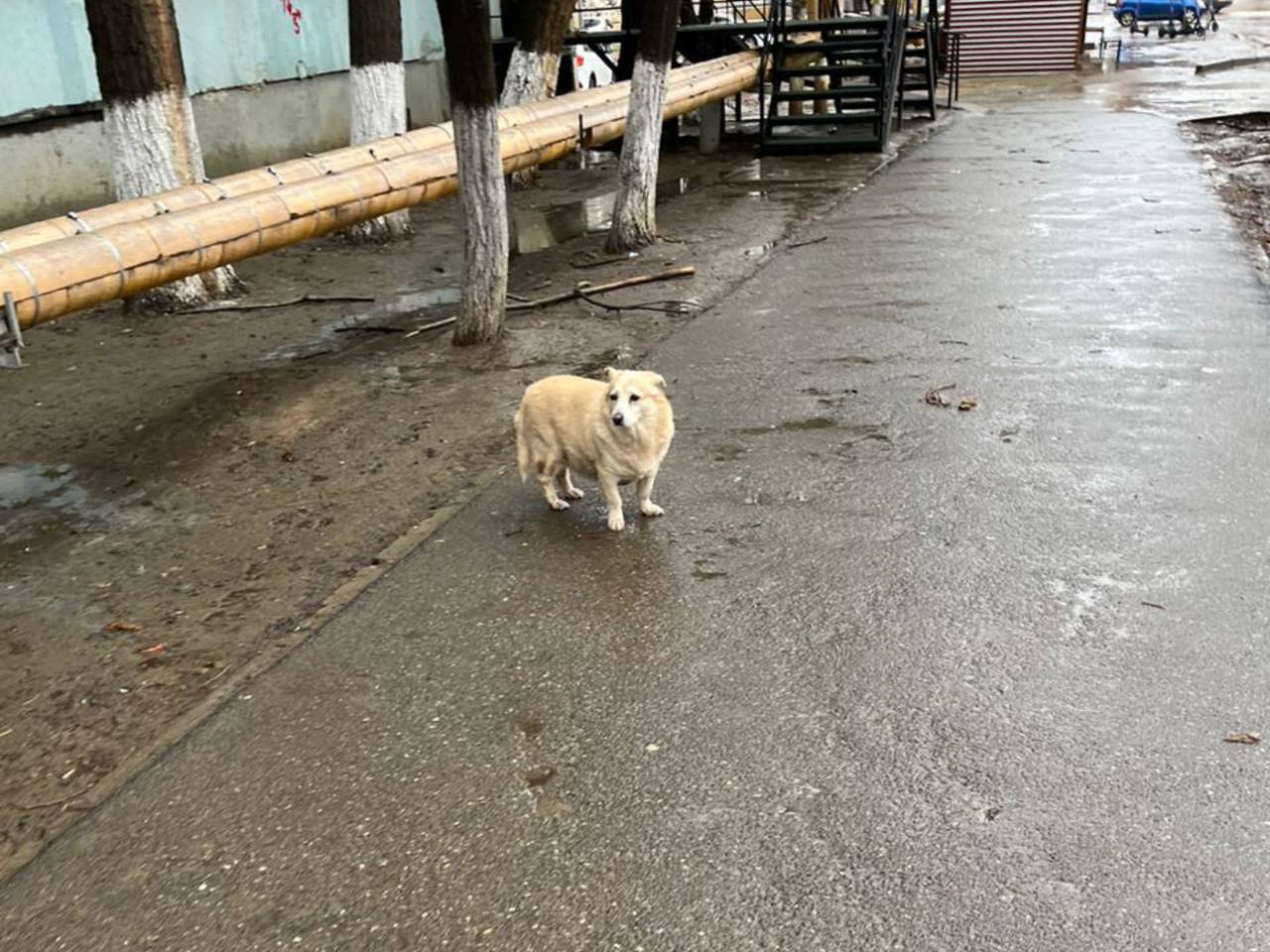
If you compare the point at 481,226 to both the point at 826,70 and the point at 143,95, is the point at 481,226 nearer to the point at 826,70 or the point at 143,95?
the point at 143,95

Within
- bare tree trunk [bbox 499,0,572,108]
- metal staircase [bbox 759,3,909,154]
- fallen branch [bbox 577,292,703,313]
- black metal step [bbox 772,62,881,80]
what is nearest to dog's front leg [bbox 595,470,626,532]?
fallen branch [bbox 577,292,703,313]

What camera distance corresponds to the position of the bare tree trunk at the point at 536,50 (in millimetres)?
14445

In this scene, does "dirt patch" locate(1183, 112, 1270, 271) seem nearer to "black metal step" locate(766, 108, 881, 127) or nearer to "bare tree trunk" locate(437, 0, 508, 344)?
"black metal step" locate(766, 108, 881, 127)

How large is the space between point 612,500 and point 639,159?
657 cm

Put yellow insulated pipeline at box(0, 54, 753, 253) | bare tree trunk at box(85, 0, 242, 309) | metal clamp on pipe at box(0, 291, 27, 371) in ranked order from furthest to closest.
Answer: bare tree trunk at box(85, 0, 242, 309) → yellow insulated pipeline at box(0, 54, 753, 253) → metal clamp on pipe at box(0, 291, 27, 371)

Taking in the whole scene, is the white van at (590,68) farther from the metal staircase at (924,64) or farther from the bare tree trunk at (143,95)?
the bare tree trunk at (143,95)

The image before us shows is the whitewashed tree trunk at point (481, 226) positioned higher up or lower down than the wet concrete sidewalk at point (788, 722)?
higher up

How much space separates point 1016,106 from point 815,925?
72.2 feet

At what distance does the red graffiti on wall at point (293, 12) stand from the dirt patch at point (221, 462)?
458 cm

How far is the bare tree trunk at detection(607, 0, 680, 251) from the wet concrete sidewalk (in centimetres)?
477

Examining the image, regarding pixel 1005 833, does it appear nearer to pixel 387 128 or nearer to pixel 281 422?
pixel 281 422

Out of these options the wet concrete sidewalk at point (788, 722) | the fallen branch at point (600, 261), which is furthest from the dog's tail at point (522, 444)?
the fallen branch at point (600, 261)

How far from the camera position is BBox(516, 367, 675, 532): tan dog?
491cm

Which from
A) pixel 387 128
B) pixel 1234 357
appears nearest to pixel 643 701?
pixel 1234 357
